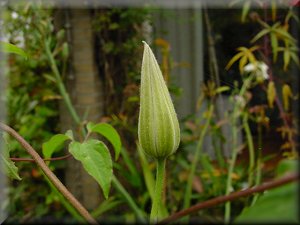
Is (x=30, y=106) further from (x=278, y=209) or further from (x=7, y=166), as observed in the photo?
(x=278, y=209)

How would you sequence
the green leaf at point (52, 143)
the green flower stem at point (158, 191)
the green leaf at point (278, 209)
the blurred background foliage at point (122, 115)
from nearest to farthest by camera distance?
the green leaf at point (278, 209) → the green flower stem at point (158, 191) → the green leaf at point (52, 143) → the blurred background foliage at point (122, 115)

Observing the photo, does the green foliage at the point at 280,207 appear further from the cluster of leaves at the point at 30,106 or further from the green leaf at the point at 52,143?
the cluster of leaves at the point at 30,106

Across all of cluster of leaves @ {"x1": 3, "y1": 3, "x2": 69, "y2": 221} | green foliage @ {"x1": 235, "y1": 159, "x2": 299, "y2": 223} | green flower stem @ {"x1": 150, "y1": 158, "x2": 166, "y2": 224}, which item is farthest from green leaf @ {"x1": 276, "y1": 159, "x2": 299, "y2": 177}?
cluster of leaves @ {"x1": 3, "y1": 3, "x2": 69, "y2": 221}

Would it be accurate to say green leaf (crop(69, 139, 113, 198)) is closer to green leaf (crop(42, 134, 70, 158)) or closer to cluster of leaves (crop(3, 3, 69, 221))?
green leaf (crop(42, 134, 70, 158))

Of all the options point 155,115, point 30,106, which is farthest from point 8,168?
point 30,106

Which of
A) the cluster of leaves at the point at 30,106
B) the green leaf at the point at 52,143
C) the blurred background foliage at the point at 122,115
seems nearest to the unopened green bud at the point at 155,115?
the green leaf at the point at 52,143

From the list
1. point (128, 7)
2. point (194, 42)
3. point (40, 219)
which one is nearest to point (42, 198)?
point (40, 219)
